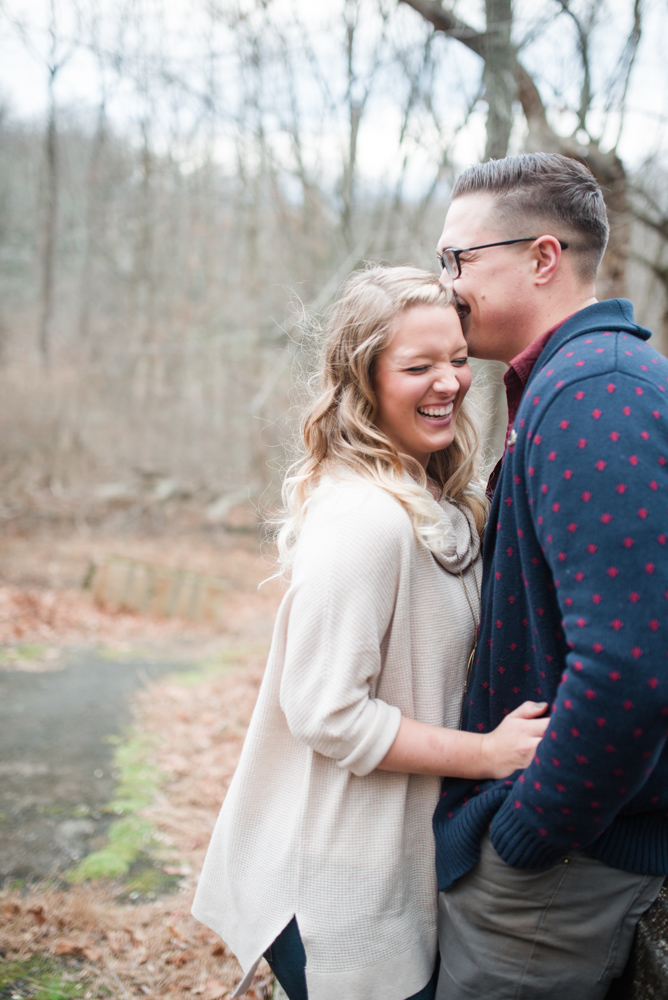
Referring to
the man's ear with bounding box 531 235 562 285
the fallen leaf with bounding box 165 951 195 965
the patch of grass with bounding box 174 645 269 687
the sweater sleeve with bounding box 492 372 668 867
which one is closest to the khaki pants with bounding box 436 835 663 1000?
the sweater sleeve with bounding box 492 372 668 867

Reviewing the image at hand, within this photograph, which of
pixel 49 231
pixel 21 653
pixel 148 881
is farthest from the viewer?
pixel 49 231

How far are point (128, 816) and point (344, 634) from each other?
318 centimetres

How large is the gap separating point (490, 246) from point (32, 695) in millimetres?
5624

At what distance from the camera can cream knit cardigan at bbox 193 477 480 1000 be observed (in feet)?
5.50

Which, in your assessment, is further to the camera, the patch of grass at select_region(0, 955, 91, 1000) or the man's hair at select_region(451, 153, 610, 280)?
the patch of grass at select_region(0, 955, 91, 1000)

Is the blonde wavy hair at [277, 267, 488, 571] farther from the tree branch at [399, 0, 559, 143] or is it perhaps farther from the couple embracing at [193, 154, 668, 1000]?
the tree branch at [399, 0, 559, 143]

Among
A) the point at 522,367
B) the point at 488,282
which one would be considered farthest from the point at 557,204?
the point at 522,367

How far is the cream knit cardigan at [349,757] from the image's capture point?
1.68 m

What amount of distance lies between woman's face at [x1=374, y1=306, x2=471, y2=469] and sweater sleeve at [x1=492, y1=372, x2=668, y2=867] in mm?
598

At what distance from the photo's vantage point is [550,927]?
1.57m

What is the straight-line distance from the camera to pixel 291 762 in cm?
190

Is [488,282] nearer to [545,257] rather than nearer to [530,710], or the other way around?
[545,257]

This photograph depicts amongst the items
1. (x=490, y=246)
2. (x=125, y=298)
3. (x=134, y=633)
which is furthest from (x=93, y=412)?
(x=490, y=246)

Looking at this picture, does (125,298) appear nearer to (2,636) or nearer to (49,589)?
(49,589)
